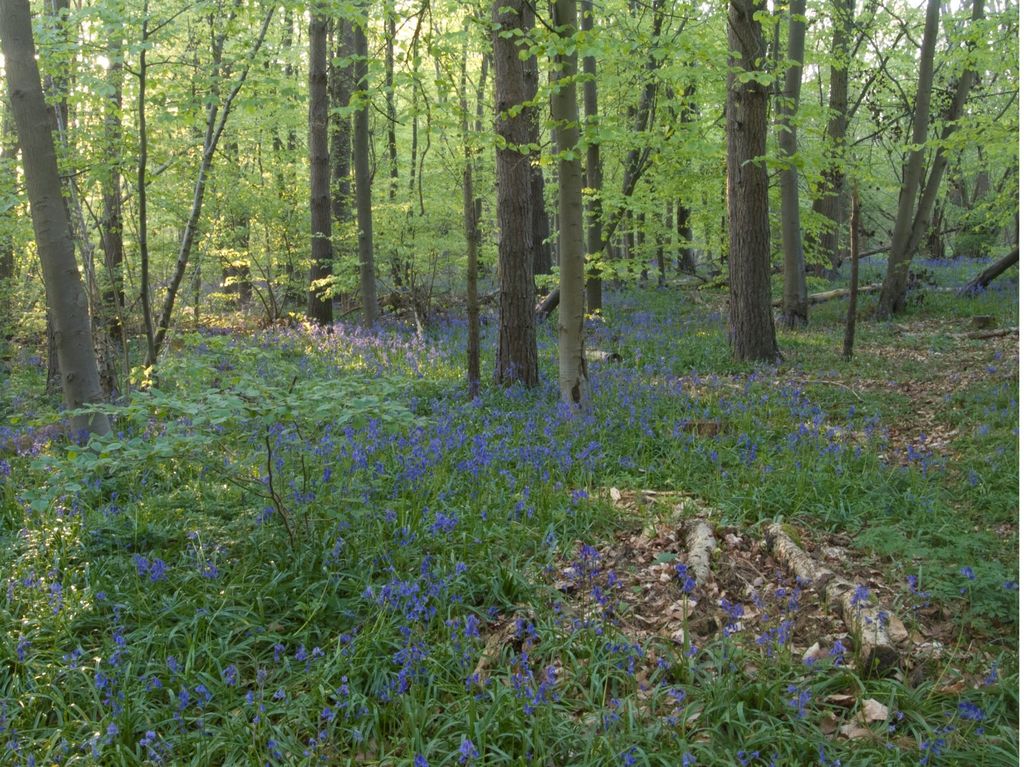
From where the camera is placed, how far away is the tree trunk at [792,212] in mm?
13008

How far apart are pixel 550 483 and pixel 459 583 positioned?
4.90 feet

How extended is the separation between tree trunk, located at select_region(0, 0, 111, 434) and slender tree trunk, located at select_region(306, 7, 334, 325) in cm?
763

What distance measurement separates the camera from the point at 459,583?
3.87 m

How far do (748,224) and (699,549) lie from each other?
22.4ft

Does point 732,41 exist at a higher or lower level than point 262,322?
higher

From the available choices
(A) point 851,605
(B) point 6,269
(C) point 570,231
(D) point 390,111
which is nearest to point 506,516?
(A) point 851,605

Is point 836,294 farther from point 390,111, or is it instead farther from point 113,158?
point 113,158

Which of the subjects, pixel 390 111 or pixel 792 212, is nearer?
pixel 390 111

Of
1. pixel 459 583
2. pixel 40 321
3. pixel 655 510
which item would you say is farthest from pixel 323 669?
pixel 40 321

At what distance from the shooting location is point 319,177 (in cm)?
1422

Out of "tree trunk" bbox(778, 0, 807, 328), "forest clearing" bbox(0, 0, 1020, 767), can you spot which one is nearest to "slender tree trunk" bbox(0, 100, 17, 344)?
"forest clearing" bbox(0, 0, 1020, 767)

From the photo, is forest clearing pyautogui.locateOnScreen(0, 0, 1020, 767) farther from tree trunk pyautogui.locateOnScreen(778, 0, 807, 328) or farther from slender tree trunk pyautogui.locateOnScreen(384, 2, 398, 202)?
tree trunk pyautogui.locateOnScreen(778, 0, 807, 328)

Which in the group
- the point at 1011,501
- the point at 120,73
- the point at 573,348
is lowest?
the point at 1011,501

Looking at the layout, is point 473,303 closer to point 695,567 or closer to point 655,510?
point 655,510
